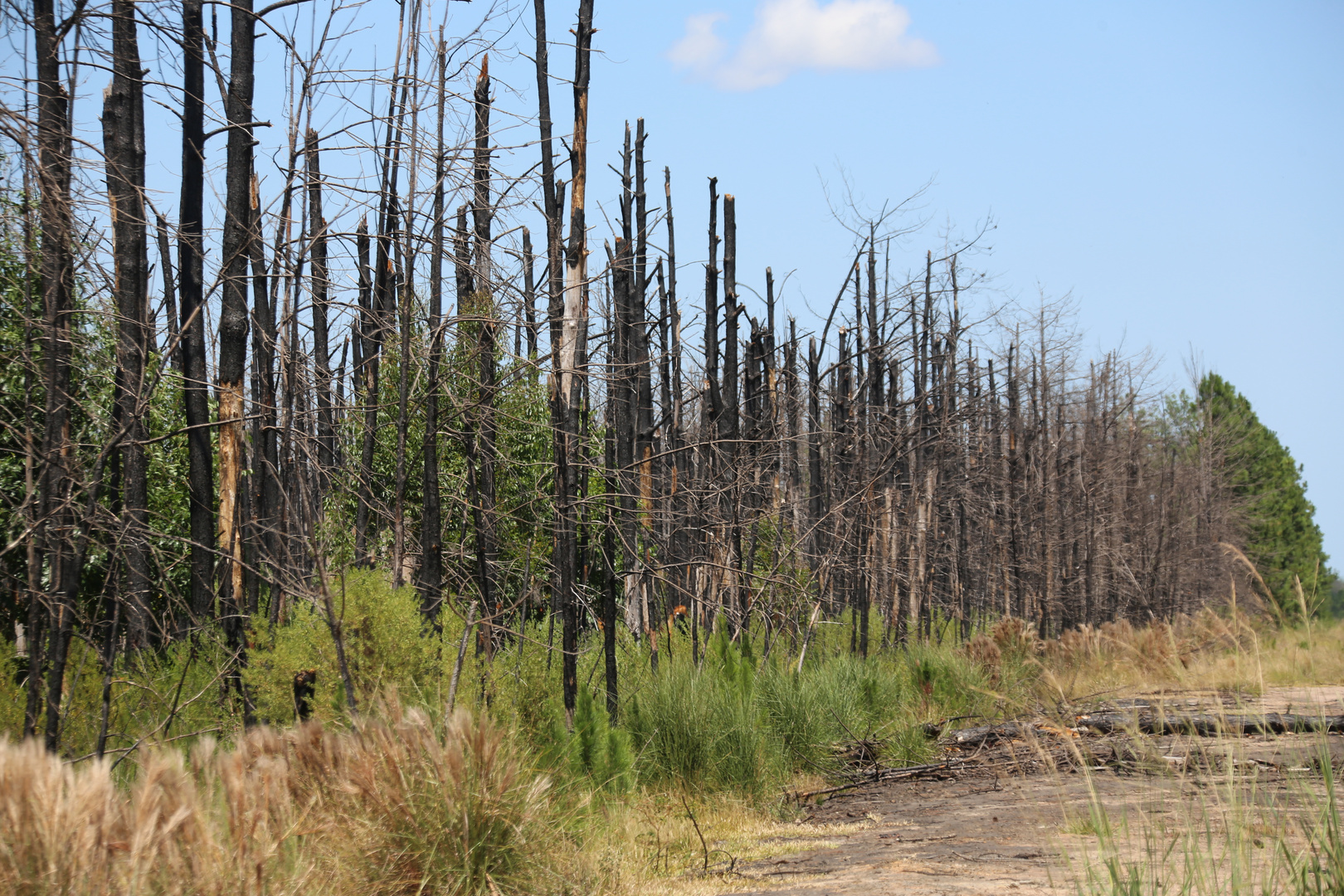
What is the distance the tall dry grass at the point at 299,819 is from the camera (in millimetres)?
3018

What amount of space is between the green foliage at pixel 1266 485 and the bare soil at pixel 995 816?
37474 millimetres

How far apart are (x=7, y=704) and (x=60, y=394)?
338cm

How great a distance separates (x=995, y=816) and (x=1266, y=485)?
45.0m

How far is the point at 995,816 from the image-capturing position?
6996mm

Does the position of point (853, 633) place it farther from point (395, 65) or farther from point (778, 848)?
point (395, 65)

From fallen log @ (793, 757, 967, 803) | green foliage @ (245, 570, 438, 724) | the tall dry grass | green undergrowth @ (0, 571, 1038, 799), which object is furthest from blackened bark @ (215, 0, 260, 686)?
fallen log @ (793, 757, 967, 803)

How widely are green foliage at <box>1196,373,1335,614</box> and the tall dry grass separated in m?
43.3

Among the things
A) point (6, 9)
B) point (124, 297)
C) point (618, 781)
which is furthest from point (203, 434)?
point (618, 781)

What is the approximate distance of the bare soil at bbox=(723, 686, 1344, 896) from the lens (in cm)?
467

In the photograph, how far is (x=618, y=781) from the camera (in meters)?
6.79

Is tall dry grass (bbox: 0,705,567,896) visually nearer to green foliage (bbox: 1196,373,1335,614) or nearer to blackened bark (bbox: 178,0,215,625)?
blackened bark (bbox: 178,0,215,625)

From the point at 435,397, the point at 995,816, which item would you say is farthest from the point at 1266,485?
the point at 435,397

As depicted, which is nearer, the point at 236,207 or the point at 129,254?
the point at 129,254

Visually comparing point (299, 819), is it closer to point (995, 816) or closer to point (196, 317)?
point (995, 816)
